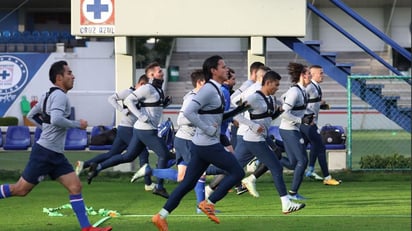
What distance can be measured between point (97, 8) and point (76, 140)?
8.13 metres

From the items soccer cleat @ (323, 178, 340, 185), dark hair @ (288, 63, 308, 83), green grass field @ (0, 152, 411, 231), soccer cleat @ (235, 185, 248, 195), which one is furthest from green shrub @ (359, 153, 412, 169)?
dark hair @ (288, 63, 308, 83)

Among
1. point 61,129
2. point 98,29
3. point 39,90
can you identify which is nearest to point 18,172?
point 98,29

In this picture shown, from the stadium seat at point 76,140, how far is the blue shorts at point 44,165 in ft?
48.3

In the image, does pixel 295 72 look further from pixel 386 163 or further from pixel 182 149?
pixel 386 163

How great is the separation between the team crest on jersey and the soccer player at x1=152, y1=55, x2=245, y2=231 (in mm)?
28502

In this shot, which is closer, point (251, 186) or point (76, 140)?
point (251, 186)

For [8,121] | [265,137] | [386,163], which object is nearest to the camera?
[265,137]

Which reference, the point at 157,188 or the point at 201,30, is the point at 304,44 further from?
the point at 157,188

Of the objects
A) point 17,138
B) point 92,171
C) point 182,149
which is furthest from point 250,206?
point 17,138

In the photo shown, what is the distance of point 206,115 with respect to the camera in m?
11.7

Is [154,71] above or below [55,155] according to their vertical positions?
above

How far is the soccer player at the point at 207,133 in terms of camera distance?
11.5 m

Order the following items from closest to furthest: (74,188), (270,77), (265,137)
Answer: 1. (74,188)
2. (270,77)
3. (265,137)

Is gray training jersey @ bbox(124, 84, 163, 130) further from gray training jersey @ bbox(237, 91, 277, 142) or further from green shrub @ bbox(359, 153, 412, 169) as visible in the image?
green shrub @ bbox(359, 153, 412, 169)
